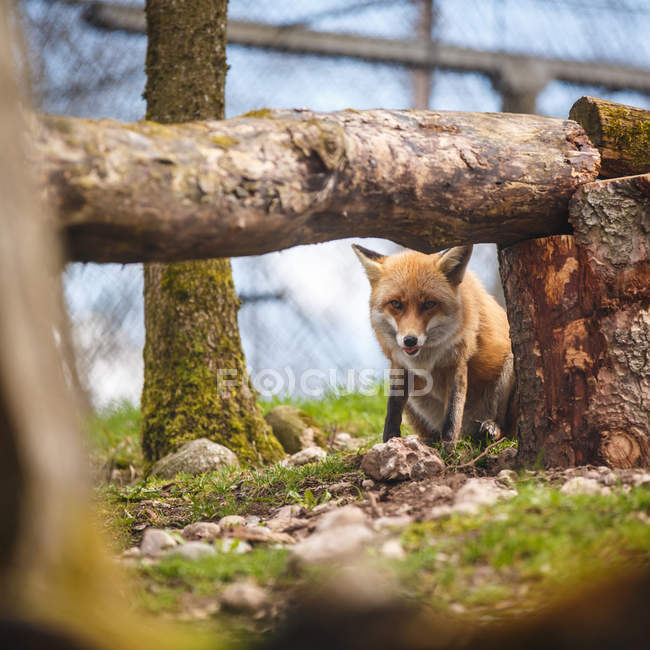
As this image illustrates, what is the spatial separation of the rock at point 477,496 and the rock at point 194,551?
0.72 metres

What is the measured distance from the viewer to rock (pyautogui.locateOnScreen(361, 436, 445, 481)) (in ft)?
8.81

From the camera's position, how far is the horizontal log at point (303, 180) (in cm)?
174

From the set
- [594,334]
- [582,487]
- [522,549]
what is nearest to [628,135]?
[594,334]

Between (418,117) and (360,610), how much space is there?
6.59 feet

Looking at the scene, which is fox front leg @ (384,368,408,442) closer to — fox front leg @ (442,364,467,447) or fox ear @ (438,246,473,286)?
fox front leg @ (442,364,467,447)

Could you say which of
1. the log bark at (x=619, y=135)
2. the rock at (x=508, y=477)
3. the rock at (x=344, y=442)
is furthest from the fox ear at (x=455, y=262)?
the rock at (x=344, y=442)

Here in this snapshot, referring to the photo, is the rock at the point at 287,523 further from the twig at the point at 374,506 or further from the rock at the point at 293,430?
the rock at the point at 293,430

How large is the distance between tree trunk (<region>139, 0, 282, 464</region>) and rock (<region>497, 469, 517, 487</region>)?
2.01 metres

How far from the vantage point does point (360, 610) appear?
3.12ft

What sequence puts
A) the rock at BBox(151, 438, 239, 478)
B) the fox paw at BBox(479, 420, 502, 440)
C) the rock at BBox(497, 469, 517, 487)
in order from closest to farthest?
the rock at BBox(497, 469, 517, 487)
the fox paw at BBox(479, 420, 502, 440)
the rock at BBox(151, 438, 239, 478)

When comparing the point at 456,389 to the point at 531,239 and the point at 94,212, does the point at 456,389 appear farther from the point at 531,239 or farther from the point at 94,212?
the point at 94,212

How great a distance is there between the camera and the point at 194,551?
1.77 m

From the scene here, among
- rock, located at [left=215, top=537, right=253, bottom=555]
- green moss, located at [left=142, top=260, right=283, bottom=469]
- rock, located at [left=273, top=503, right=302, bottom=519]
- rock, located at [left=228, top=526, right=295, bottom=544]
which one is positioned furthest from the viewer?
green moss, located at [left=142, top=260, right=283, bottom=469]

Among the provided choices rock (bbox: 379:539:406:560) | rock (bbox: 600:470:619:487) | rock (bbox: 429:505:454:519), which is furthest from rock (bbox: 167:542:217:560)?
rock (bbox: 600:470:619:487)
